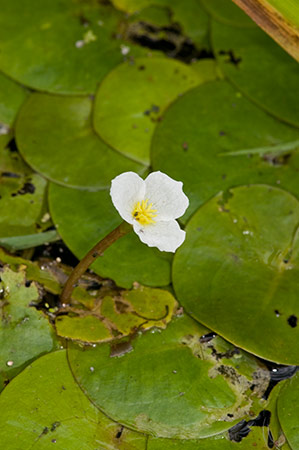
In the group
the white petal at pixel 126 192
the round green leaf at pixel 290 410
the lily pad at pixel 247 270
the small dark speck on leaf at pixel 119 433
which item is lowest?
the small dark speck on leaf at pixel 119 433

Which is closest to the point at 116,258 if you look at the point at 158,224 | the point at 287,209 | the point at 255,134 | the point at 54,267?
the point at 54,267

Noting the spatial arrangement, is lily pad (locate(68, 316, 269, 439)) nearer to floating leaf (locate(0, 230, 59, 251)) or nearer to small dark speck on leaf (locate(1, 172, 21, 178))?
floating leaf (locate(0, 230, 59, 251))

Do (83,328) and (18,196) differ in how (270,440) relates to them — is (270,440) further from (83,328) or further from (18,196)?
(18,196)

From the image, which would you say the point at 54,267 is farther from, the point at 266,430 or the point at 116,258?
the point at 266,430

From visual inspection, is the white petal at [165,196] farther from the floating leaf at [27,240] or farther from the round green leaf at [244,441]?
the round green leaf at [244,441]

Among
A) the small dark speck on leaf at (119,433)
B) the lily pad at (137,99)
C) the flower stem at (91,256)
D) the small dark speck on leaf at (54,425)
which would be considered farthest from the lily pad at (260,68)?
the small dark speck on leaf at (54,425)

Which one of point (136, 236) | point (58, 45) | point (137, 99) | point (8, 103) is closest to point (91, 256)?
point (136, 236)
